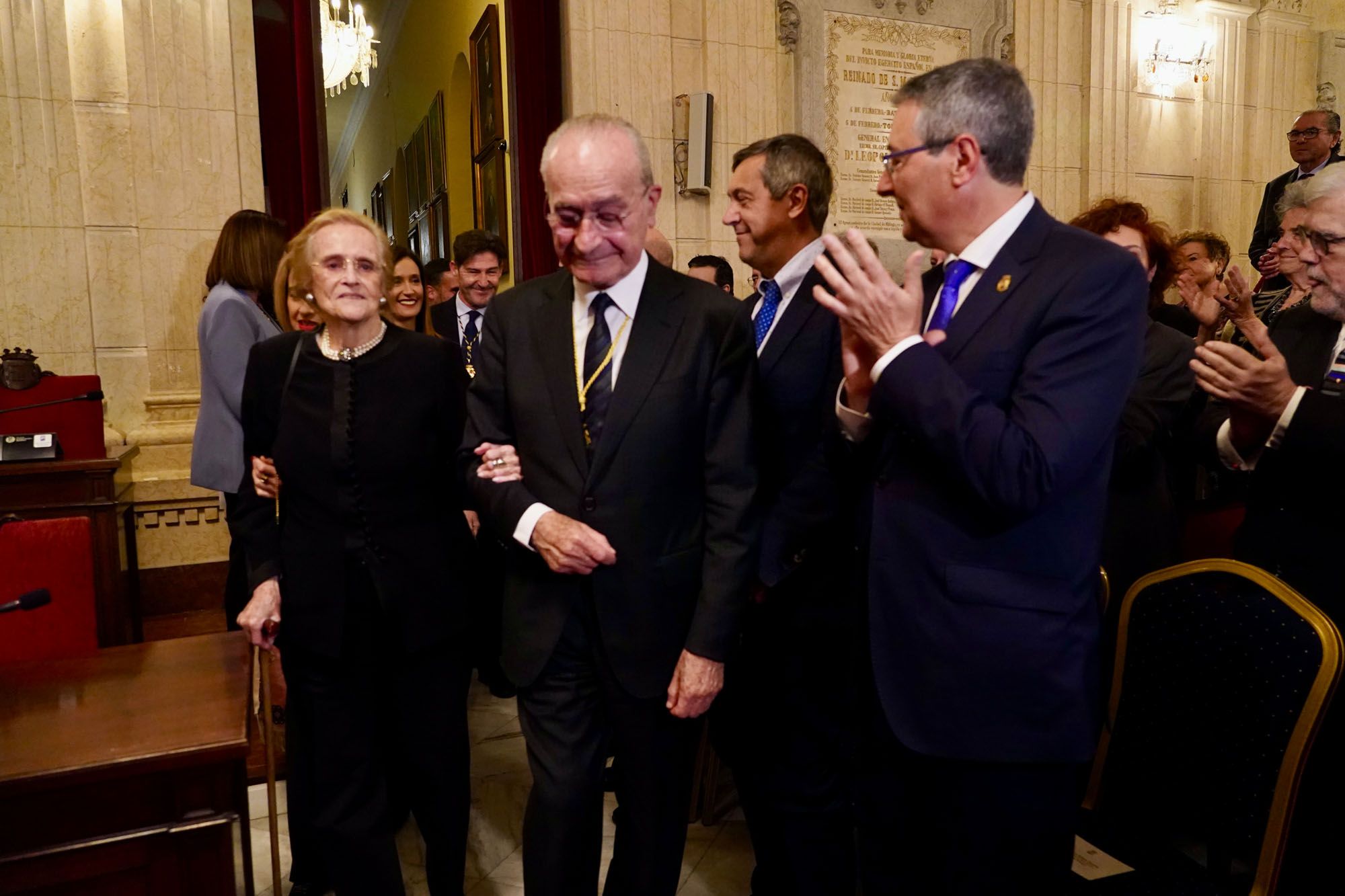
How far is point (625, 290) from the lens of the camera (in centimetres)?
169

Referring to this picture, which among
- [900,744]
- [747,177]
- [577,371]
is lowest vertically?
[900,744]

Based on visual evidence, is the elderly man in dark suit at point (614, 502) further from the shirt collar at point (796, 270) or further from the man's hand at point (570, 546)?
the shirt collar at point (796, 270)

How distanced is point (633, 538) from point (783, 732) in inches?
24.7

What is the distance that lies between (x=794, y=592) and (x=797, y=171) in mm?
937

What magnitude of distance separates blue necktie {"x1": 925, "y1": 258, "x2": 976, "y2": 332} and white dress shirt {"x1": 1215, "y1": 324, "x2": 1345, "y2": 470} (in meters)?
0.92

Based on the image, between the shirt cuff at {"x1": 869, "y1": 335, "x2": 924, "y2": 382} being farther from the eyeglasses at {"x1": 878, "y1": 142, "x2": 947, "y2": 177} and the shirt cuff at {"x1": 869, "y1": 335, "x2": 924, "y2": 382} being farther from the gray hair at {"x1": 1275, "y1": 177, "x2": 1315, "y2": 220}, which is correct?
the gray hair at {"x1": 1275, "y1": 177, "x2": 1315, "y2": 220}

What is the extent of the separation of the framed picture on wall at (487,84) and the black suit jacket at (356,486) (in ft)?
13.9

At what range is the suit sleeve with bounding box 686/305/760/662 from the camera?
5.40 ft

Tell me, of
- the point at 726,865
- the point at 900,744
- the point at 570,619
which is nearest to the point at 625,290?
the point at 570,619

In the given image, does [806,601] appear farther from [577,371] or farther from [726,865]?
[726,865]

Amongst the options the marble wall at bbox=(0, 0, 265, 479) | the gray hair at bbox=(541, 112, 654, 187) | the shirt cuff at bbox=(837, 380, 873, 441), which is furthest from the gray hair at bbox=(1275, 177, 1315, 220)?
the marble wall at bbox=(0, 0, 265, 479)

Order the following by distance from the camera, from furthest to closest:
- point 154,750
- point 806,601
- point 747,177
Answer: point 747,177 → point 806,601 → point 154,750

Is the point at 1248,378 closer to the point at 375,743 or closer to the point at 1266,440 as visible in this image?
the point at 1266,440

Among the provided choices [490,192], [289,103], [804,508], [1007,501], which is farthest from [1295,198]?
[490,192]
